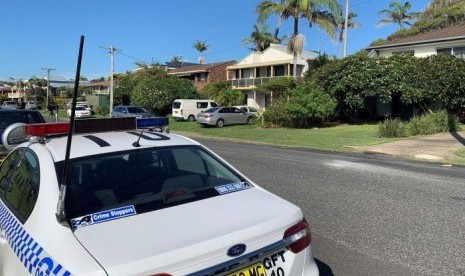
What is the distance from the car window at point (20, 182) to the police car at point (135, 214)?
14mm

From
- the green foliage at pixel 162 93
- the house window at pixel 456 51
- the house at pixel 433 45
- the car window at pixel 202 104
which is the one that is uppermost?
the house at pixel 433 45

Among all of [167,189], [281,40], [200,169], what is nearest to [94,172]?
[167,189]

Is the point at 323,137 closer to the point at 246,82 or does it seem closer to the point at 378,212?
the point at 378,212

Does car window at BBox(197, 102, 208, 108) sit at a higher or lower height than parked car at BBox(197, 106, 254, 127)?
higher

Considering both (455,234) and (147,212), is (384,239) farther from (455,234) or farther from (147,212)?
(147,212)

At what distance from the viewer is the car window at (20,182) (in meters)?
2.95

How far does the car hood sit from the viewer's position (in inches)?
88.7

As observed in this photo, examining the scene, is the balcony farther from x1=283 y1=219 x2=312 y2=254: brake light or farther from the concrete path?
x1=283 y1=219 x2=312 y2=254: brake light

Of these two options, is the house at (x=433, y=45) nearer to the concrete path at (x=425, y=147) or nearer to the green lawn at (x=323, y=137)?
the green lawn at (x=323, y=137)

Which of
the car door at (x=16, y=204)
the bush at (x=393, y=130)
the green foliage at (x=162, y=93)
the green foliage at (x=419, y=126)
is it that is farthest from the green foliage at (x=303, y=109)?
the car door at (x=16, y=204)

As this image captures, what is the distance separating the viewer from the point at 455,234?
559 centimetres

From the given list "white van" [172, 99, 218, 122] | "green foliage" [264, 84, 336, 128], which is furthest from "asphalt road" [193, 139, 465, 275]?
"white van" [172, 99, 218, 122]

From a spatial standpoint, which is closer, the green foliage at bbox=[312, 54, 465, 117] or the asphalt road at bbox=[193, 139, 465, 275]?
the asphalt road at bbox=[193, 139, 465, 275]

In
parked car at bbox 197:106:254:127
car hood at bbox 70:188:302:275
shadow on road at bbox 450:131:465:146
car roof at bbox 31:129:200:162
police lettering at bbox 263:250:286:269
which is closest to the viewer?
car hood at bbox 70:188:302:275
